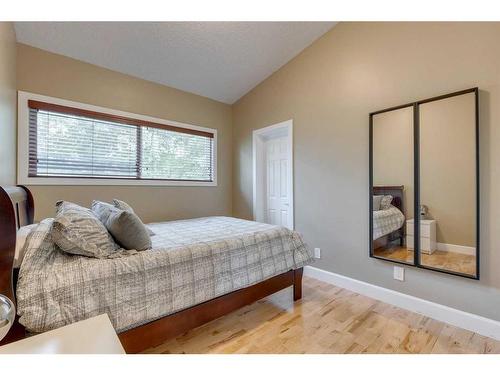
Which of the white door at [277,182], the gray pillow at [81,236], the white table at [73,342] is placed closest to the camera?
the white table at [73,342]

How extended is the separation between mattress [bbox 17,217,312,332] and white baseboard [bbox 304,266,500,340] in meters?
0.97

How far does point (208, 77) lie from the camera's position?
10.7 ft

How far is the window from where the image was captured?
2449 millimetres

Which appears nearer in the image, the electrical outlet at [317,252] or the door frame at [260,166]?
the electrical outlet at [317,252]

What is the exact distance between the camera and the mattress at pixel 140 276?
1100 mm

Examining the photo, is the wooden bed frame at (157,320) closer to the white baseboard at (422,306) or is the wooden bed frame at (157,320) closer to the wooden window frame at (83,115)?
the wooden window frame at (83,115)

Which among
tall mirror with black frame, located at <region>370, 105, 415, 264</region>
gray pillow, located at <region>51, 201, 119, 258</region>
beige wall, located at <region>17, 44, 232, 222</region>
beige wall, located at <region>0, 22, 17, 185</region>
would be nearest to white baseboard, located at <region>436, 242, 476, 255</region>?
tall mirror with black frame, located at <region>370, 105, 415, 264</region>

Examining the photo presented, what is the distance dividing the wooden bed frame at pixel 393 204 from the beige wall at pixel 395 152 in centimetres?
3

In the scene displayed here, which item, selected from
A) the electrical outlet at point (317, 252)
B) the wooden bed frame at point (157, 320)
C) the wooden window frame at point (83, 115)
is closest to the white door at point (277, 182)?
the electrical outlet at point (317, 252)

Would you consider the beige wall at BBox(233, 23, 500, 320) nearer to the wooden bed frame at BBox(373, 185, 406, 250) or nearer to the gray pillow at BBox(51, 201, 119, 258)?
the wooden bed frame at BBox(373, 185, 406, 250)

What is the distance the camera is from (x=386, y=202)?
7.55 feet

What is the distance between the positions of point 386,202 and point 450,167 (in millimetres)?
584

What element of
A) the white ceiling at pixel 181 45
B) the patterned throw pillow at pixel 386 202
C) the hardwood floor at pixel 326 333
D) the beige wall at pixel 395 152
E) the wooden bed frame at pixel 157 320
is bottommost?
the hardwood floor at pixel 326 333

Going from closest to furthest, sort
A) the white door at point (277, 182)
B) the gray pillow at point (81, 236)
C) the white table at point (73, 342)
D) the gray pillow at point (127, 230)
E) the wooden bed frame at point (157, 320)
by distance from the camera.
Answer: the white table at point (73, 342)
the wooden bed frame at point (157, 320)
the gray pillow at point (81, 236)
the gray pillow at point (127, 230)
the white door at point (277, 182)
